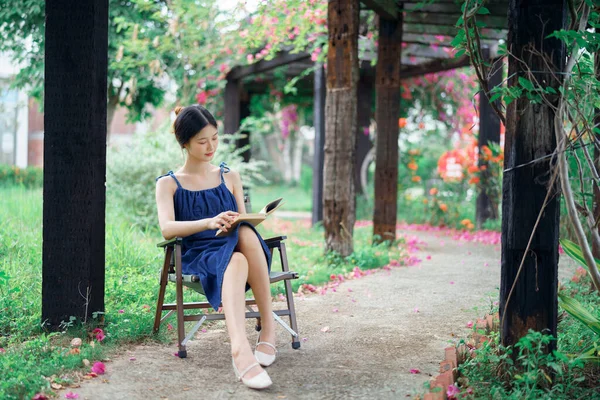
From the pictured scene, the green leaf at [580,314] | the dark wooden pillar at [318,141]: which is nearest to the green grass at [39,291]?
the green leaf at [580,314]

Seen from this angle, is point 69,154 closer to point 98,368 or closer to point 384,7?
point 98,368

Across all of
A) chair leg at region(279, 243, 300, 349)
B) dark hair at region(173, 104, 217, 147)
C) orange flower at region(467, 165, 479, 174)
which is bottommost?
chair leg at region(279, 243, 300, 349)

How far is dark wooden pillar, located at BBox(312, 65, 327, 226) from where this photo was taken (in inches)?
394

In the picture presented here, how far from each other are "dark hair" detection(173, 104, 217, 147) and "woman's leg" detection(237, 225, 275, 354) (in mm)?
571

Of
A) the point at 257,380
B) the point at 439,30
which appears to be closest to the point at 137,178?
the point at 439,30

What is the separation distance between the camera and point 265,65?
10844 millimetres

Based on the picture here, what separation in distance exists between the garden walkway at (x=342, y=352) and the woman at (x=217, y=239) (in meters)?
0.17

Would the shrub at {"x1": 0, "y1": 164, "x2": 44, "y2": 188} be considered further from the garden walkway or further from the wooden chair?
the wooden chair

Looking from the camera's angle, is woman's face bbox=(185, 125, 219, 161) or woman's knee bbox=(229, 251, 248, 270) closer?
woman's knee bbox=(229, 251, 248, 270)

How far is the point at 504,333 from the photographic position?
2.84m

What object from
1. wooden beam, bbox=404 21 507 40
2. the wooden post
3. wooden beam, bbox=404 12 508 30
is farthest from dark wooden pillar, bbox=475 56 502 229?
the wooden post

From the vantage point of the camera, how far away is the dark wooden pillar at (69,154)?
11.6 ft

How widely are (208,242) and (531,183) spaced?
161 centimetres

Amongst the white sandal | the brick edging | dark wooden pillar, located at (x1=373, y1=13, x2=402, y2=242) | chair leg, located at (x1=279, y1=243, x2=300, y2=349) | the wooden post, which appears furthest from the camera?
dark wooden pillar, located at (x1=373, y1=13, x2=402, y2=242)
